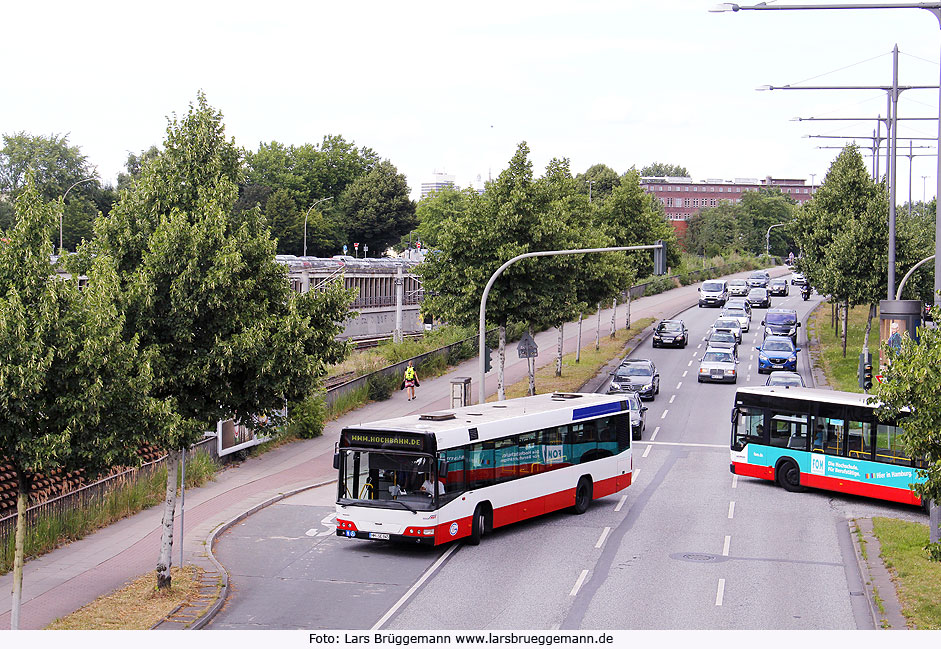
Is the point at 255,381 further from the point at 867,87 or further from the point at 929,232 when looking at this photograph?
the point at 929,232

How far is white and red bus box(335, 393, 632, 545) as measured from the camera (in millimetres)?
19031

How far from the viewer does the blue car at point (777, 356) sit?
4619cm

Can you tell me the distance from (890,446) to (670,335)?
3240 centimetres

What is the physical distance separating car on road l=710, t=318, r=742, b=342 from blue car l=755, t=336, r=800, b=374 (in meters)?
8.08

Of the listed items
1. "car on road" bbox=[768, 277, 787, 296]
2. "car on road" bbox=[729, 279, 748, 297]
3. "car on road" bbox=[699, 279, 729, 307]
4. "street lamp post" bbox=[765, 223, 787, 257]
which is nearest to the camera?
"car on road" bbox=[699, 279, 729, 307]

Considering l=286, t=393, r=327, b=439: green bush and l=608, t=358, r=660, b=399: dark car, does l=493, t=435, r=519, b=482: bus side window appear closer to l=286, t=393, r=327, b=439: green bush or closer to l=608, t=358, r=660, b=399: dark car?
l=286, t=393, r=327, b=439: green bush

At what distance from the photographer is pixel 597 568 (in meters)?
18.1

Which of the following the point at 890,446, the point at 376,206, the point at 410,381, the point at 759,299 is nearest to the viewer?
the point at 890,446

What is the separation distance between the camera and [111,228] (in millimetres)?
16250

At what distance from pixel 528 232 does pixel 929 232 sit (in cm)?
2999

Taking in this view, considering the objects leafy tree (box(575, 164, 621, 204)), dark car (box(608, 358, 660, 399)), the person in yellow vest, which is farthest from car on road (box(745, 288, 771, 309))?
the person in yellow vest

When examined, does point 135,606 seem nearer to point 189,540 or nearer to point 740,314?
point 189,540

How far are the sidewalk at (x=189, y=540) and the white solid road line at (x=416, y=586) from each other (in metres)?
2.57

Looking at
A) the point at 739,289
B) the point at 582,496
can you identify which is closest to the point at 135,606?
the point at 582,496
